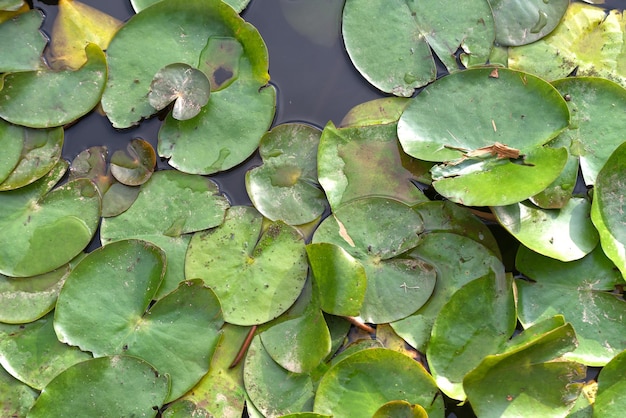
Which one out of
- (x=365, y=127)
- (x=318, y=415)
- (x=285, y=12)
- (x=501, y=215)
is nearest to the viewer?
(x=318, y=415)

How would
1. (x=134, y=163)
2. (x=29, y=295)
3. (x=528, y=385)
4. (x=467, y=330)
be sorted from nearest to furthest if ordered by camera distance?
1. (x=528, y=385)
2. (x=467, y=330)
3. (x=29, y=295)
4. (x=134, y=163)

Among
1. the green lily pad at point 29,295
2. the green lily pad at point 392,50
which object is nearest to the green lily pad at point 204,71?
the green lily pad at point 392,50

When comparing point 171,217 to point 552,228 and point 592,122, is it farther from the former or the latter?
point 592,122

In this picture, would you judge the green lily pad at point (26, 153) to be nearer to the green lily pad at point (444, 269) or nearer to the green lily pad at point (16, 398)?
the green lily pad at point (16, 398)

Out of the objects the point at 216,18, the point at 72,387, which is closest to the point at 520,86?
the point at 216,18

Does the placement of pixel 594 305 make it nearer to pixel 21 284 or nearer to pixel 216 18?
pixel 216 18

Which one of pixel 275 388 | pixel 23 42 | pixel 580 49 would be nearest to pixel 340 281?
pixel 275 388
